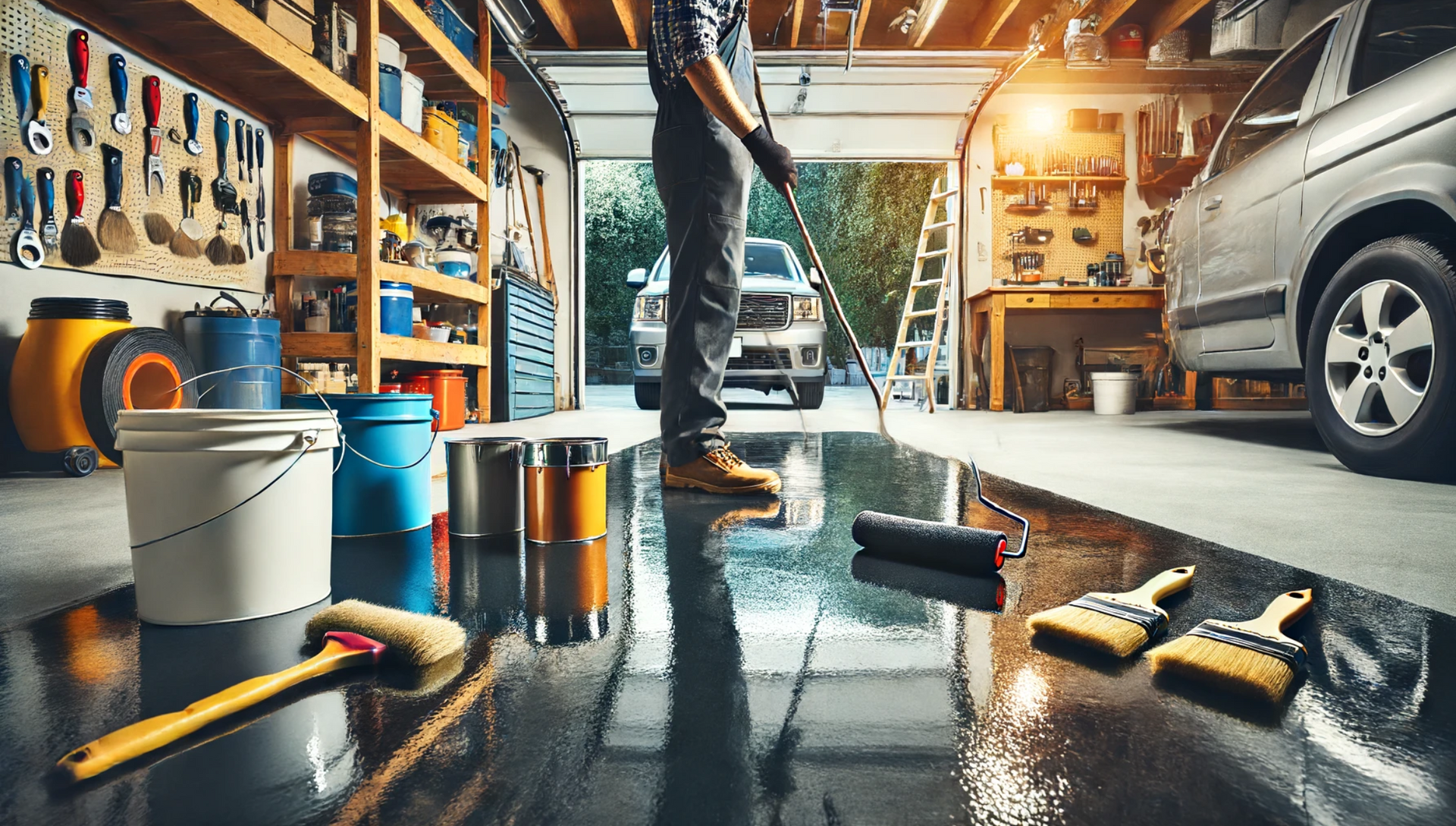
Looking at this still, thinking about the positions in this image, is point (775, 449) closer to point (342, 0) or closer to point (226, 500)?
point (226, 500)

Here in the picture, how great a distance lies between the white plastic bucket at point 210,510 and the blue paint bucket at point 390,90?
10.5 feet

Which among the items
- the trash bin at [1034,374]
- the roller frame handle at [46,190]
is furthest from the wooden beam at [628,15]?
the trash bin at [1034,374]

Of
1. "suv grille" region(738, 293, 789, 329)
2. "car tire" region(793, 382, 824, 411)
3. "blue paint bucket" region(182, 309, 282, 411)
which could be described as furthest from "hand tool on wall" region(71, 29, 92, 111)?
"car tire" region(793, 382, 824, 411)

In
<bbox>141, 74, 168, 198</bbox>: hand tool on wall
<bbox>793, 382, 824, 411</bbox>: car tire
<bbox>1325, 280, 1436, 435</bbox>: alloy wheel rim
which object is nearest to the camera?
<bbox>1325, 280, 1436, 435</bbox>: alloy wheel rim

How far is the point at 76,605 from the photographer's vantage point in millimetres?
1086

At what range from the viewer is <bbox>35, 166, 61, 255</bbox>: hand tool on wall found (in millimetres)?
2588

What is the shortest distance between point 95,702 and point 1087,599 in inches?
45.3

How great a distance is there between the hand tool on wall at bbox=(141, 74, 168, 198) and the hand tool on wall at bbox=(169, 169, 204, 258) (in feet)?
0.47

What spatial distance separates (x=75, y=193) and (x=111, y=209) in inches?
5.8

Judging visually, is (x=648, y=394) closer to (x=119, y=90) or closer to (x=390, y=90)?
(x=390, y=90)

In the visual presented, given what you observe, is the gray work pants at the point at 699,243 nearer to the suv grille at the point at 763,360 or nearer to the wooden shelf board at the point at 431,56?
the wooden shelf board at the point at 431,56

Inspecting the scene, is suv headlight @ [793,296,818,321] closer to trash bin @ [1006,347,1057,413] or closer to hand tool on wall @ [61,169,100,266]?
trash bin @ [1006,347,1057,413]

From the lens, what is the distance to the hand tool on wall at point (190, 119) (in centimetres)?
318

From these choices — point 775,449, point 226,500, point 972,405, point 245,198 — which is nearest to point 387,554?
point 226,500
